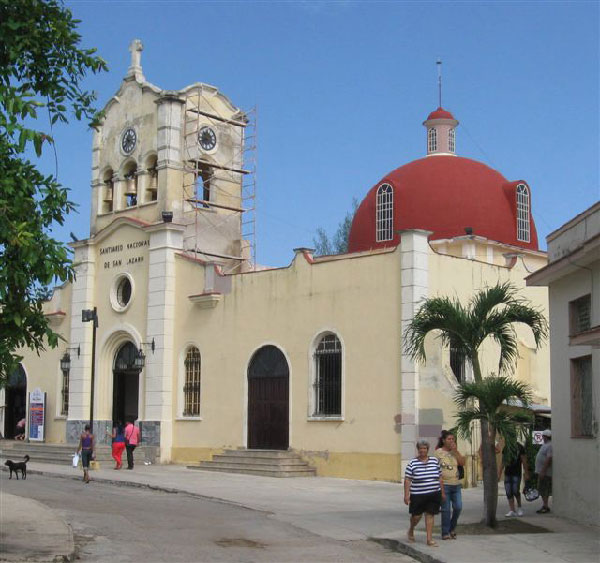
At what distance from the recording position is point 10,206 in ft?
35.8

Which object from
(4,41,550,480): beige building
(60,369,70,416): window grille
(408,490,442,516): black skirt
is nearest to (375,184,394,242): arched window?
(4,41,550,480): beige building

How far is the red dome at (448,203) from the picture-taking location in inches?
1198

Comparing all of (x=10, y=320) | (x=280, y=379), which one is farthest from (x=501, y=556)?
(x=280, y=379)

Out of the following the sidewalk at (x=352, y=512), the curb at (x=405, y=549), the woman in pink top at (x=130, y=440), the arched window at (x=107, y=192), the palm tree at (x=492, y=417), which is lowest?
the curb at (x=405, y=549)

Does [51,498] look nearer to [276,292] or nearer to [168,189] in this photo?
[276,292]

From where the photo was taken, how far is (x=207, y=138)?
33.8 m

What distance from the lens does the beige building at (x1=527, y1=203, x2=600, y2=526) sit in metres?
15.7

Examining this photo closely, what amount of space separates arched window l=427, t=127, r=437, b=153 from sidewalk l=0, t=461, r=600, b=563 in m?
13.1

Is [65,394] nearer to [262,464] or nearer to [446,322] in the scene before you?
[262,464]

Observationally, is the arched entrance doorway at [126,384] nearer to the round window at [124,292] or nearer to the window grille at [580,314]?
the round window at [124,292]

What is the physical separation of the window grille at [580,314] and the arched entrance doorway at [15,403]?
82.1 ft

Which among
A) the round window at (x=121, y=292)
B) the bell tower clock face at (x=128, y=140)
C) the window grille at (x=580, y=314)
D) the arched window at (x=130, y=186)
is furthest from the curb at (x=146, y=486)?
the bell tower clock face at (x=128, y=140)

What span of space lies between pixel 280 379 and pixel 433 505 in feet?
49.3

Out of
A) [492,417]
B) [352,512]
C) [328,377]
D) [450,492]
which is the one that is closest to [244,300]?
[328,377]
